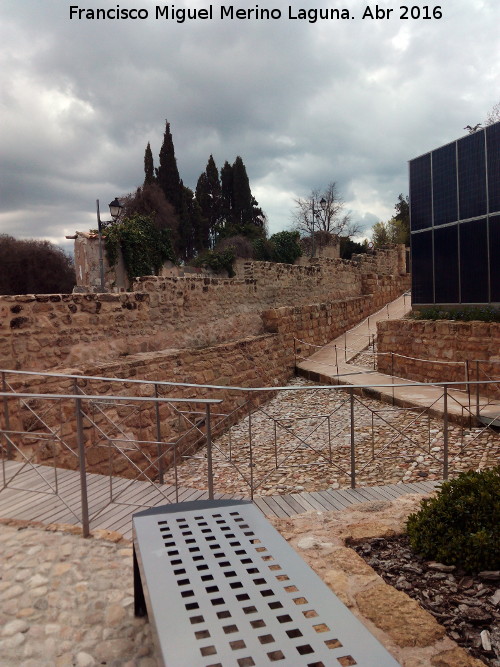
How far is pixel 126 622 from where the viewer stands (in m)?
2.47

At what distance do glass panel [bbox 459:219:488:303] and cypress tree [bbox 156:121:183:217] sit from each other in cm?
2658

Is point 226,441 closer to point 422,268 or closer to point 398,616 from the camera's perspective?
point 422,268

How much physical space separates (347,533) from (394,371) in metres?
8.89

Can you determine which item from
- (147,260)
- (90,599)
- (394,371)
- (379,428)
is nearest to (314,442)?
(379,428)

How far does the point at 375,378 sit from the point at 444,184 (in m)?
4.63

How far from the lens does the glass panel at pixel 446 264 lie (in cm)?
1095

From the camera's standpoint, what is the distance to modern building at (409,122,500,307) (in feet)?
32.8

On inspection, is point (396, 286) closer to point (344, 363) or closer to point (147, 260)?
point (344, 363)

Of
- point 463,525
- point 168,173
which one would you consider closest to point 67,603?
point 463,525

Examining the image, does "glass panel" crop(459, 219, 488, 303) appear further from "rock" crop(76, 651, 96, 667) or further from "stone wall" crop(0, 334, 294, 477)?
"rock" crop(76, 651, 96, 667)

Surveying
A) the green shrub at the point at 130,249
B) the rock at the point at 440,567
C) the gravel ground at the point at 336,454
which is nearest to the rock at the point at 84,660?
the rock at the point at 440,567

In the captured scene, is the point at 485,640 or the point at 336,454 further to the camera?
the point at 336,454

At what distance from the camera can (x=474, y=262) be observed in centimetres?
1045

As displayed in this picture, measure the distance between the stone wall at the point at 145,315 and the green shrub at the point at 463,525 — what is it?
215 inches
